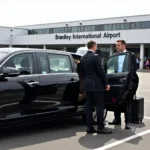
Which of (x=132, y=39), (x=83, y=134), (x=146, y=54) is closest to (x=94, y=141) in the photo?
(x=83, y=134)

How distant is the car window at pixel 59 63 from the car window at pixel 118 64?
3.59 ft

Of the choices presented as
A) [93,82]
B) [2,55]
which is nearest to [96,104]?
[93,82]

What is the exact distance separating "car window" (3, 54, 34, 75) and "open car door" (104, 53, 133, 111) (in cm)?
190

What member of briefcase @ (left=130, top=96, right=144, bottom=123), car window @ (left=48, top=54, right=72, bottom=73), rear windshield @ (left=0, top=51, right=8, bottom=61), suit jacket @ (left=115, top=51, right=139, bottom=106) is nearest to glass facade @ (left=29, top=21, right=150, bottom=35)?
briefcase @ (left=130, top=96, right=144, bottom=123)

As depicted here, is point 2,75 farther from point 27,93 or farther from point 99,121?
point 99,121

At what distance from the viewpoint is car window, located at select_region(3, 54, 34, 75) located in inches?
244

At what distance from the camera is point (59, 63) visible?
7.16 m

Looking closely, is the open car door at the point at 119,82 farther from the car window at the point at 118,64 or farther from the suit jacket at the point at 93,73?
the suit jacket at the point at 93,73

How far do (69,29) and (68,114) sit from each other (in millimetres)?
54650

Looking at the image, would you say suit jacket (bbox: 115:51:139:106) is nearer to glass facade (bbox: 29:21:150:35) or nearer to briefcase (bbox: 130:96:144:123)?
briefcase (bbox: 130:96:144:123)

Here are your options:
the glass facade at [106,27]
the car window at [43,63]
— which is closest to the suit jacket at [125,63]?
the car window at [43,63]

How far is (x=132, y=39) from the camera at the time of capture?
47.2 m

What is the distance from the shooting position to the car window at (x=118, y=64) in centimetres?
743

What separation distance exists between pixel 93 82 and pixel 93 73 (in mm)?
174
